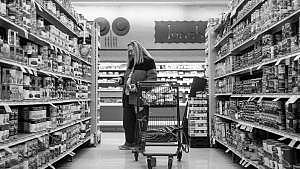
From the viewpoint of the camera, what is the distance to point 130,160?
229 inches

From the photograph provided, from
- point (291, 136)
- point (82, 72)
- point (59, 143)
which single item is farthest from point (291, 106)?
point (82, 72)

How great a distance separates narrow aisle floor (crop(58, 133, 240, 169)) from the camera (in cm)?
529

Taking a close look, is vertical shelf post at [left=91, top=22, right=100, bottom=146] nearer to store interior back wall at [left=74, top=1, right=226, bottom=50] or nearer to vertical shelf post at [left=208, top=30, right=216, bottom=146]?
vertical shelf post at [left=208, top=30, right=216, bottom=146]

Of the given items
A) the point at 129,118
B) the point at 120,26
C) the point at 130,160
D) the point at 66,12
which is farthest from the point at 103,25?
the point at 130,160

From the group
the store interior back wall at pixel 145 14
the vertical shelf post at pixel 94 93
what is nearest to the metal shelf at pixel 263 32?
the vertical shelf post at pixel 94 93

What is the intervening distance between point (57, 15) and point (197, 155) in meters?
3.15

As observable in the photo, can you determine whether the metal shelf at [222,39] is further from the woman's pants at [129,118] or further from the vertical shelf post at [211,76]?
the woman's pants at [129,118]

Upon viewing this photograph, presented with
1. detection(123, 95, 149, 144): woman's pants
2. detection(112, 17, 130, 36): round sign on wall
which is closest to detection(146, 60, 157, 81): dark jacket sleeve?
detection(123, 95, 149, 144): woman's pants

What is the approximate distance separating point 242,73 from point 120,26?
6688 mm

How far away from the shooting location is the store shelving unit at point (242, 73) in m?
3.27

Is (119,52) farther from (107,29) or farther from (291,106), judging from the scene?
(291,106)

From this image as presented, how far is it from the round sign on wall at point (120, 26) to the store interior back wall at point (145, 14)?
0.11m

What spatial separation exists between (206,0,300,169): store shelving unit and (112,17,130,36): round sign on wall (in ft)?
14.3

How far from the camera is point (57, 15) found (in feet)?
16.6
